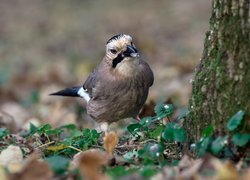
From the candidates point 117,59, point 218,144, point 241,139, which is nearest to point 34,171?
point 218,144

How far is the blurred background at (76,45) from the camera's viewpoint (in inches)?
339

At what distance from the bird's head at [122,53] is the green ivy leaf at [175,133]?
1.39 metres

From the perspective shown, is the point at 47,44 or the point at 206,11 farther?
the point at 206,11

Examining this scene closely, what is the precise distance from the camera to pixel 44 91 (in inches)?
370

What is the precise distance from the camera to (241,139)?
13.0ft

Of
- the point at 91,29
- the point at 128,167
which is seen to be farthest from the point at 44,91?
the point at 128,167

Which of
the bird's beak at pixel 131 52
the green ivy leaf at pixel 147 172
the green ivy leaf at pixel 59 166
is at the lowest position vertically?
the green ivy leaf at pixel 147 172

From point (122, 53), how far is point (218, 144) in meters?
1.87

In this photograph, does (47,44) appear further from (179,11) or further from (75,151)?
(75,151)

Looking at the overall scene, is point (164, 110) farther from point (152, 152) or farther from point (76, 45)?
point (76, 45)

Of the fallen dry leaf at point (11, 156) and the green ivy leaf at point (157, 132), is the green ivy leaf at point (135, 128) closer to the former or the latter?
the green ivy leaf at point (157, 132)

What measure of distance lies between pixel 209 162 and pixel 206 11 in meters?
10.4

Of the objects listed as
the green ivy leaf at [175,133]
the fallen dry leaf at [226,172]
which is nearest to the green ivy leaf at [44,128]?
the green ivy leaf at [175,133]

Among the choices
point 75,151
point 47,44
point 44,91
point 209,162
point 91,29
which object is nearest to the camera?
point 209,162
